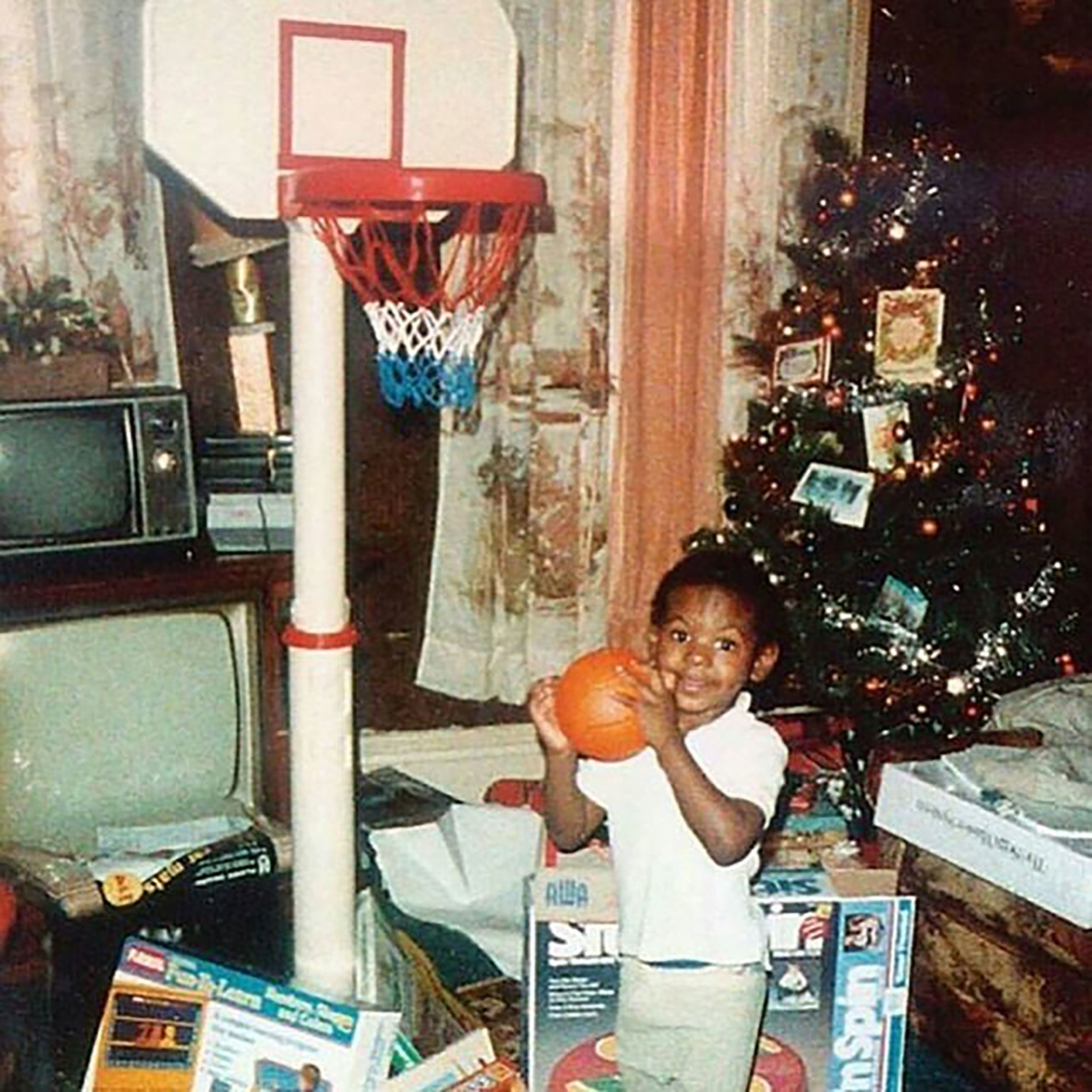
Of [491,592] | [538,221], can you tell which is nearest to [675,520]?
[491,592]

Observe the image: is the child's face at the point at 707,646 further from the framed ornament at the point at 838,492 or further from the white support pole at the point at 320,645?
the framed ornament at the point at 838,492

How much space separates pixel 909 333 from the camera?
9.55ft

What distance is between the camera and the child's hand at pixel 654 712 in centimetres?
166

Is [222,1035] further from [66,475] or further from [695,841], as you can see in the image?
A: [66,475]

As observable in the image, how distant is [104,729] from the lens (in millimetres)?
2297

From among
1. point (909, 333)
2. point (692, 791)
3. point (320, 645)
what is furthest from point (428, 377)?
point (909, 333)

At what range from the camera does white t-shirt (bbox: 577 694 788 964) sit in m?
1.74

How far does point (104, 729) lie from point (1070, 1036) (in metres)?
1.43

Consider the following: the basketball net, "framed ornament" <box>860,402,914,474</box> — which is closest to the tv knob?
the basketball net

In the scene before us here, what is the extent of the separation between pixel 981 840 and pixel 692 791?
2.21 ft

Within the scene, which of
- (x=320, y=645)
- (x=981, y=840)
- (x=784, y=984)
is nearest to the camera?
(x=320, y=645)

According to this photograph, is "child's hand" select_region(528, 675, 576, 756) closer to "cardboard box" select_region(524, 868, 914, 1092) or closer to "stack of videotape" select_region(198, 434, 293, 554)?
"cardboard box" select_region(524, 868, 914, 1092)

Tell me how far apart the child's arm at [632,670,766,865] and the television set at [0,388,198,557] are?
36.9 inches

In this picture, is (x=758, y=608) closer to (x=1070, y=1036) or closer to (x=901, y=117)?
(x=1070, y=1036)
